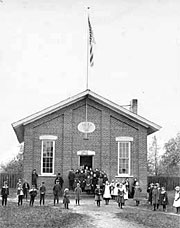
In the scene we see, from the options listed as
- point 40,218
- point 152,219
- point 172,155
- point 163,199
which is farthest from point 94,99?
point 172,155

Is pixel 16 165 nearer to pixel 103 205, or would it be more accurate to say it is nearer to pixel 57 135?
pixel 57 135

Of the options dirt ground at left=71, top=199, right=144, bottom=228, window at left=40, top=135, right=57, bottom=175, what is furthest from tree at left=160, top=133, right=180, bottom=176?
dirt ground at left=71, top=199, right=144, bottom=228

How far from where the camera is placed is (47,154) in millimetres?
33719

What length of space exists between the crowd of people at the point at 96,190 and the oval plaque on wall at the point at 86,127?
297 cm

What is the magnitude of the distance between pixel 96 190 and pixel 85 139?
7826 mm

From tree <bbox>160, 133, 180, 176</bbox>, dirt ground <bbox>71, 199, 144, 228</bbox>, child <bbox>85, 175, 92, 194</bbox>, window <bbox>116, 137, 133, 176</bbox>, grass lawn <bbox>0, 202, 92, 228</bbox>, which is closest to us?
grass lawn <bbox>0, 202, 92, 228</bbox>

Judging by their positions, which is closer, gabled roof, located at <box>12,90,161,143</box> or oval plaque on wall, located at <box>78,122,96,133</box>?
gabled roof, located at <box>12,90,161,143</box>

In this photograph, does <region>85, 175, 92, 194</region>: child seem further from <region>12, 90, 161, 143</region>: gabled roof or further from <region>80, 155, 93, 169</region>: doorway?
<region>12, 90, 161, 143</region>: gabled roof

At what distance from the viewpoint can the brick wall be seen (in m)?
33.5

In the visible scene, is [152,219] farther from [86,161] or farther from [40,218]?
[86,161]

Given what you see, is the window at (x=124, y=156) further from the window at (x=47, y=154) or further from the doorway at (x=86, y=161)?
the window at (x=47, y=154)

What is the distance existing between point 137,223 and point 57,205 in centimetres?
738

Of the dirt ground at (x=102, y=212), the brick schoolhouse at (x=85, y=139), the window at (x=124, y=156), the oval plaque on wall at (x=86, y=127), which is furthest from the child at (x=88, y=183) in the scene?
the oval plaque on wall at (x=86, y=127)

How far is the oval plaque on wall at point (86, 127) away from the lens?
1347 inches
